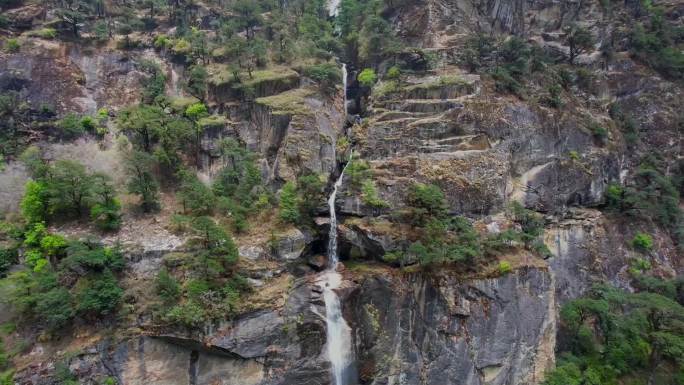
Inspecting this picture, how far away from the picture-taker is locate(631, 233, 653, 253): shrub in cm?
2741

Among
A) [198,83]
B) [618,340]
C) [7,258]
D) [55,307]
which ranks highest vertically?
[198,83]

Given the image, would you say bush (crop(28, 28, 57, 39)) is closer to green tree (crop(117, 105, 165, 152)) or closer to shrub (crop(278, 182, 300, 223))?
green tree (crop(117, 105, 165, 152))

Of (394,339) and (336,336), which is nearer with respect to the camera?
(336,336)

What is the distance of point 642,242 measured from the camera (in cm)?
2742

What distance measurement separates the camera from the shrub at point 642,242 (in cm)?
2741

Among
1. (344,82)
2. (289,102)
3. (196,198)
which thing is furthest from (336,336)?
(344,82)

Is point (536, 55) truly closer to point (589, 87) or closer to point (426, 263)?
point (589, 87)

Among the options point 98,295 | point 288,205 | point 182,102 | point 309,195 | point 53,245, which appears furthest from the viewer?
point 182,102

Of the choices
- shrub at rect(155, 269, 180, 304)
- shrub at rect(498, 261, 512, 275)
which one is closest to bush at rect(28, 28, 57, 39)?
shrub at rect(155, 269, 180, 304)

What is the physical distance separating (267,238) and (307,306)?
480 centimetres

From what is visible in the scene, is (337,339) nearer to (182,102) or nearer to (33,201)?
(33,201)

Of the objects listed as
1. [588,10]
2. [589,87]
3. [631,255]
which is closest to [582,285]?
[631,255]

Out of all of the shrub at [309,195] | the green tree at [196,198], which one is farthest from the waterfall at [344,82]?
the green tree at [196,198]

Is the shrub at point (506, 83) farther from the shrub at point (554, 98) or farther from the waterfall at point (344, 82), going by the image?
the waterfall at point (344, 82)
